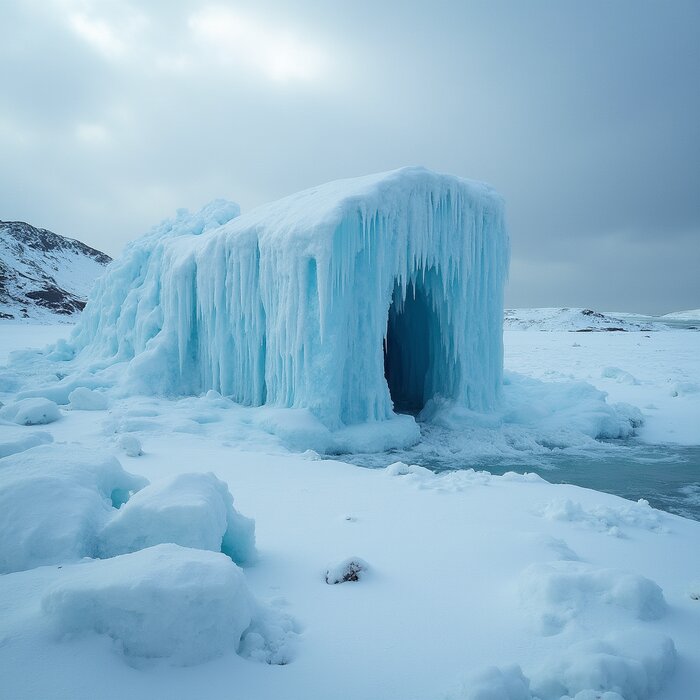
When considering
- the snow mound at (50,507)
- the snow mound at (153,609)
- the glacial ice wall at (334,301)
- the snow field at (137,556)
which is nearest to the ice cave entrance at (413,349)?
the glacial ice wall at (334,301)

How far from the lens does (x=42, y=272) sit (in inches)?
2512

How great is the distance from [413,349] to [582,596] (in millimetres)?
10759

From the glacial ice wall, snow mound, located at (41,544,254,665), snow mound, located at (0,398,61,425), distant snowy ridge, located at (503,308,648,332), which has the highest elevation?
distant snowy ridge, located at (503,308,648,332)

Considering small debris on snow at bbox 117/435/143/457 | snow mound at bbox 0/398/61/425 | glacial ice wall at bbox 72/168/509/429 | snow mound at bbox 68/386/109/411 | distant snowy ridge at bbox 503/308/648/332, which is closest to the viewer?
small debris on snow at bbox 117/435/143/457

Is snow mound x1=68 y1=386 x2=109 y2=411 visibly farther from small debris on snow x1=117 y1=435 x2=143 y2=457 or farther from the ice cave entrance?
the ice cave entrance

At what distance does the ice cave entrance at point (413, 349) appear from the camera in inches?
432

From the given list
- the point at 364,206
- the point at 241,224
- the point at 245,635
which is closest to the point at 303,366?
the point at 364,206

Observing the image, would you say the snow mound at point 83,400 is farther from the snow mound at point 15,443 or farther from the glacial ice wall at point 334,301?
the snow mound at point 15,443

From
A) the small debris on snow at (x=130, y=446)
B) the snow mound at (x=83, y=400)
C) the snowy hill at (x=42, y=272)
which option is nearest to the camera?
the small debris on snow at (x=130, y=446)

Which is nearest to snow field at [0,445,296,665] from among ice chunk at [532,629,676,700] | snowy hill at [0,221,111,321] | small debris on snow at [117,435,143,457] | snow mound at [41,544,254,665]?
snow mound at [41,544,254,665]

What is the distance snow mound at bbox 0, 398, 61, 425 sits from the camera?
7559mm

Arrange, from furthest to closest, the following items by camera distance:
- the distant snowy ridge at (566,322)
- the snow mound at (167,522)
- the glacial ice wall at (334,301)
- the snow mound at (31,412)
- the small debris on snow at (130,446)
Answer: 1. the distant snowy ridge at (566,322)
2. the glacial ice wall at (334,301)
3. the snow mound at (31,412)
4. the small debris on snow at (130,446)
5. the snow mound at (167,522)

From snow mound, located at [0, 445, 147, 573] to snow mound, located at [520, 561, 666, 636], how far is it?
2319 millimetres

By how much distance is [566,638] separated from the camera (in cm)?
217
